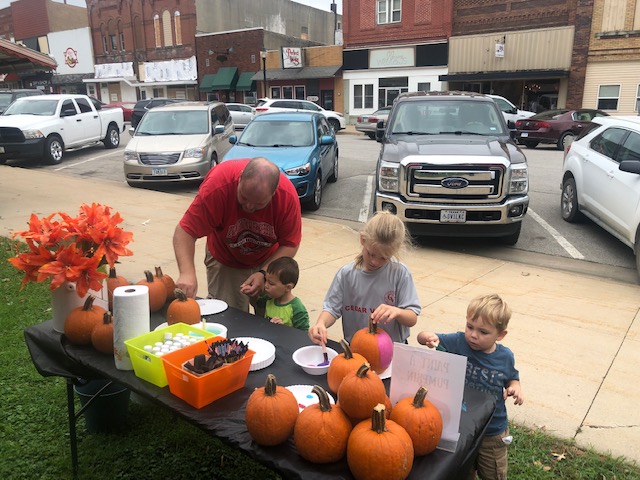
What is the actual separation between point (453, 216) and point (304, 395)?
559 centimetres

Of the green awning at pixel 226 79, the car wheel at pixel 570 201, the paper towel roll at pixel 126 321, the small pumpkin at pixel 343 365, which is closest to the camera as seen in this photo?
the small pumpkin at pixel 343 365

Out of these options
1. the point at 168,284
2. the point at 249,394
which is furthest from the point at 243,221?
the point at 249,394

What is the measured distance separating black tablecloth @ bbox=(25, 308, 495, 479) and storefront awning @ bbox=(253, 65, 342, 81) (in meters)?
33.5

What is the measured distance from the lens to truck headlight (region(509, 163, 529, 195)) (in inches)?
288

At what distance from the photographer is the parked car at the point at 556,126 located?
1952 centimetres

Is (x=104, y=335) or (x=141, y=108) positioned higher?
(x=141, y=108)

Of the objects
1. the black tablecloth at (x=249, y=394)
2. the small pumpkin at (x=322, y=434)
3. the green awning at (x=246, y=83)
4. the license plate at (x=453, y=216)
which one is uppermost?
the green awning at (x=246, y=83)

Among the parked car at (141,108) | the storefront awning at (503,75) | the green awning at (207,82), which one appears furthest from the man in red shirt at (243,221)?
the green awning at (207,82)

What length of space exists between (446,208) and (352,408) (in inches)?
229

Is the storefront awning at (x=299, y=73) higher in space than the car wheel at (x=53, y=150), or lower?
higher

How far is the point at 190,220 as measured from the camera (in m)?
3.47

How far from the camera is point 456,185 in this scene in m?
7.31

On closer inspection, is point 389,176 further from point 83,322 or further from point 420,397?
point 420,397

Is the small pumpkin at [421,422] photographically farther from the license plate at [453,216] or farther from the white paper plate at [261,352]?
the license plate at [453,216]
